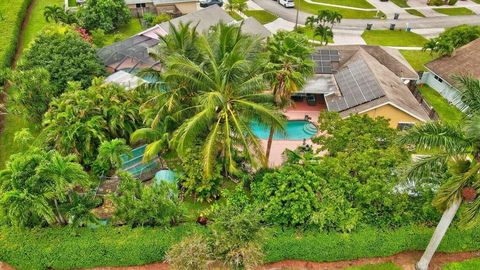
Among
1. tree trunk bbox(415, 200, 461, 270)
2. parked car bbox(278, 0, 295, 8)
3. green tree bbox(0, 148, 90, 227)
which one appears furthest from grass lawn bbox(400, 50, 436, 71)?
green tree bbox(0, 148, 90, 227)

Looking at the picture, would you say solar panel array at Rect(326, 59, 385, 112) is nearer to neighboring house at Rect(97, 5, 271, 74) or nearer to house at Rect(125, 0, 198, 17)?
neighboring house at Rect(97, 5, 271, 74)

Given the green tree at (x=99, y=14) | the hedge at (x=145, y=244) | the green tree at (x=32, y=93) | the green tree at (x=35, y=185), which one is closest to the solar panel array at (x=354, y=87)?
the hedge at (x=145, y=244)

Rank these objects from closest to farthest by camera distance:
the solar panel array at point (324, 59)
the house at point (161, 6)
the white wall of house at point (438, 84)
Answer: the solar panel array at point (324, 59) < the white wall of house at point (438, 84) < the house at point (161, 6)

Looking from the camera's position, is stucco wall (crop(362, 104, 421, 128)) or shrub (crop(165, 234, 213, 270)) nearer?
shrub (crop(165, 234, 213, 270))

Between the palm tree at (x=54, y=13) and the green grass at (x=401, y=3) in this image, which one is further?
the green grass at (x=401, y=3)

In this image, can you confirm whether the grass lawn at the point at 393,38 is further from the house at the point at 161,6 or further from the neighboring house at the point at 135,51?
the house at the point at 161,6

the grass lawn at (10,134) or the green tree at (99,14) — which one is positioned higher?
the green tree at (99,14)
